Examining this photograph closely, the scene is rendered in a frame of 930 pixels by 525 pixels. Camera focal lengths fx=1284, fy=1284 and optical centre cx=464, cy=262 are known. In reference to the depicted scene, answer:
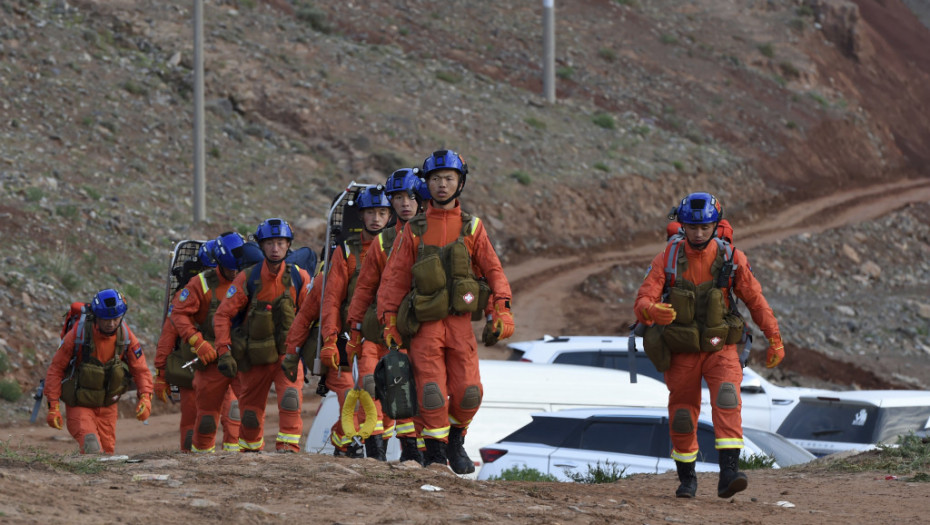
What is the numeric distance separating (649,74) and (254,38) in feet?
53.0

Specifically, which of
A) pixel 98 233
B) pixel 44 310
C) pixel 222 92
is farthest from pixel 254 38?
pixel 44 310

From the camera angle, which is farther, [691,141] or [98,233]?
[691,141]

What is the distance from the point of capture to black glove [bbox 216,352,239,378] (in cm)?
1148

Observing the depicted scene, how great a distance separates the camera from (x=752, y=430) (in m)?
13.2

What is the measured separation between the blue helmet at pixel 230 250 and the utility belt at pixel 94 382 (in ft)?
5.31

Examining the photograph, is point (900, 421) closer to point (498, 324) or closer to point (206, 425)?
point (498, 324)

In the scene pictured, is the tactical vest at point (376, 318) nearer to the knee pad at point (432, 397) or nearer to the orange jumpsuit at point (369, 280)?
the orange jumpsuit at point (369, 280)

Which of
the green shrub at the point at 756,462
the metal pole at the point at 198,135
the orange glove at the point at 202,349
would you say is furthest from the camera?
the metal pole at the point at 198,135

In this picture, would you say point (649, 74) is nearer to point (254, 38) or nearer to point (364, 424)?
point (254, 38)

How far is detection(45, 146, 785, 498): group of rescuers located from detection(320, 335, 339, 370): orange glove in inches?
0.5

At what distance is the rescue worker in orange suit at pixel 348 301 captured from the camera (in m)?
10.5

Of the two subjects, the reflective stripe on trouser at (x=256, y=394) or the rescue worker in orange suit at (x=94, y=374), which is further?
the rescue worker in orange suit at (x=94, y=374)

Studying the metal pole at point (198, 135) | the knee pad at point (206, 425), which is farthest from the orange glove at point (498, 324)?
the metal pole at point (198, 135)

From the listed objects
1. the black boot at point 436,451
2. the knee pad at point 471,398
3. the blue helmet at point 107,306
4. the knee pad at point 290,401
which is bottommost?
the black boot at point 436,451
